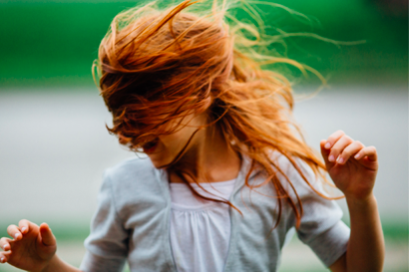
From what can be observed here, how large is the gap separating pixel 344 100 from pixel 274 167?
0.99 meters

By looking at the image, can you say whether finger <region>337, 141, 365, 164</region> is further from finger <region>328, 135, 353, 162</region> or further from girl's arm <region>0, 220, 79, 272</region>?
girl's arm <region>0, 220, 79, 272</region>

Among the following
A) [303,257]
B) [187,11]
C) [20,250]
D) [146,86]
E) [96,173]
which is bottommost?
[303,257]

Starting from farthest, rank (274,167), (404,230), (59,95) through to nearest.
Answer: (404,230), (59,95), (274,167)

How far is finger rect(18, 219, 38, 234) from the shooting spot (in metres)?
0.42

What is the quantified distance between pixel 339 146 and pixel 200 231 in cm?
25

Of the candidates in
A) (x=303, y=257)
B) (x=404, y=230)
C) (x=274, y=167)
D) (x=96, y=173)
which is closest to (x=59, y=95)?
(x=96, y=173)

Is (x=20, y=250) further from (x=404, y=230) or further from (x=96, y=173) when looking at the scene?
(x=404, y=230)

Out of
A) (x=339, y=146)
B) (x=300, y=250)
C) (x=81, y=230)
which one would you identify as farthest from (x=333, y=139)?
(x=81, y=230)

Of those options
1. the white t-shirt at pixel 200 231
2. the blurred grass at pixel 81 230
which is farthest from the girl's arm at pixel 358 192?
the blurred grass at pixel 81 230

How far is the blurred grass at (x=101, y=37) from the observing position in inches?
23.4

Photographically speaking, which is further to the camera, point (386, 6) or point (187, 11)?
point (386, 6)

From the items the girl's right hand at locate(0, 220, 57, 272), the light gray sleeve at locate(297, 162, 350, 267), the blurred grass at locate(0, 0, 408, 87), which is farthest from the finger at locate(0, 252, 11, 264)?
the light gray sleeve at locate(297, 162, 350, 267)

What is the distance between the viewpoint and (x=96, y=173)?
1.49m

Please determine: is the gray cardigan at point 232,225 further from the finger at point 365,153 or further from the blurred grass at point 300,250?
the blurred grass at point 300,250
